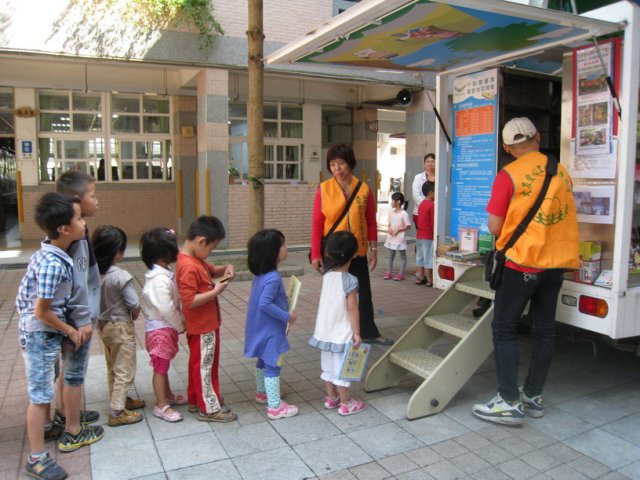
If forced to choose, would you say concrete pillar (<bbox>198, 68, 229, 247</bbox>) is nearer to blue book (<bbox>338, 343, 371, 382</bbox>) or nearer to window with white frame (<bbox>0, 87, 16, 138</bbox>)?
window with white frame (<bbox>0, 87, 16, 138</bbox>)

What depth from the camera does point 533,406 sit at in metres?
3.87

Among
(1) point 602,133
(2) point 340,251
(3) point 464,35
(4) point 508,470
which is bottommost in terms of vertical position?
(4) point 508,470

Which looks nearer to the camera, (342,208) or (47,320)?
(47,320)

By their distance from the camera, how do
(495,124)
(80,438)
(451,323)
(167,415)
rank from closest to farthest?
(80,438)
(167,415)
(451,323)
(495,124)

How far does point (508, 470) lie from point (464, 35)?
2.91 meters

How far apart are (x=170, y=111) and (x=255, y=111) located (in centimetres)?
558

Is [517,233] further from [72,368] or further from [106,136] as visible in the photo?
[106,136]

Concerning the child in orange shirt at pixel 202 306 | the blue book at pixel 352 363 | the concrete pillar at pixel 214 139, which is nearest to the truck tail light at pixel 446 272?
the blue book at pixel 352 363

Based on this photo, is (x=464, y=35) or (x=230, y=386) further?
(x=230, y=386)

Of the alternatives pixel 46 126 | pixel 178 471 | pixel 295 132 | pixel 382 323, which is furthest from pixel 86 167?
pixel 178 471

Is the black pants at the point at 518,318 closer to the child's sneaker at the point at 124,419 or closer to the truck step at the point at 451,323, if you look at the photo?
the truck step at the point at 451,323

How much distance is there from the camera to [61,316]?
3.10 m

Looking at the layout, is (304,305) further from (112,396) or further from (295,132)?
(295,132)

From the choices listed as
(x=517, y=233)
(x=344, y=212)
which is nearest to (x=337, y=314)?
(x=517, y=233)
